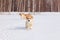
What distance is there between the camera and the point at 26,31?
70.2 inches

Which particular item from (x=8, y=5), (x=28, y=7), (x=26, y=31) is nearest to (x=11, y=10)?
(x=8, y=5)

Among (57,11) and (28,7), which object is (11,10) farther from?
(57,11)

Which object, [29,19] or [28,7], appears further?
[28,7]

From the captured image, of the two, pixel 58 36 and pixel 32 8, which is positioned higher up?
pixel 32 8

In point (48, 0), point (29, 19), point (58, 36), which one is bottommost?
point (58, 36)

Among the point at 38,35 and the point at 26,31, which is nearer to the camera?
the point at 38,35

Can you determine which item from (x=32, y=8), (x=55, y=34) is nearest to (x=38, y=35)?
(x=55, y=34)

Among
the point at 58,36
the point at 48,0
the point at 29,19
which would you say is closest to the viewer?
the point at 58,36

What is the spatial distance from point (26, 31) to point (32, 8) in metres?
1.61

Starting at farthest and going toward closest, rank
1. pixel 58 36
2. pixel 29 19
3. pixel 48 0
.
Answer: pixel 48 0 → pixel 29 19 → pixel 58 36

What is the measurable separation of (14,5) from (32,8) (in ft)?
1.09

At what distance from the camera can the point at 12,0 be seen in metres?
3.34

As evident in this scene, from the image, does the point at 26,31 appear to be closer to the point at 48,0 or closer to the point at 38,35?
the point at 38,35

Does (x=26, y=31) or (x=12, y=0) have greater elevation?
(x=12, y=0)
